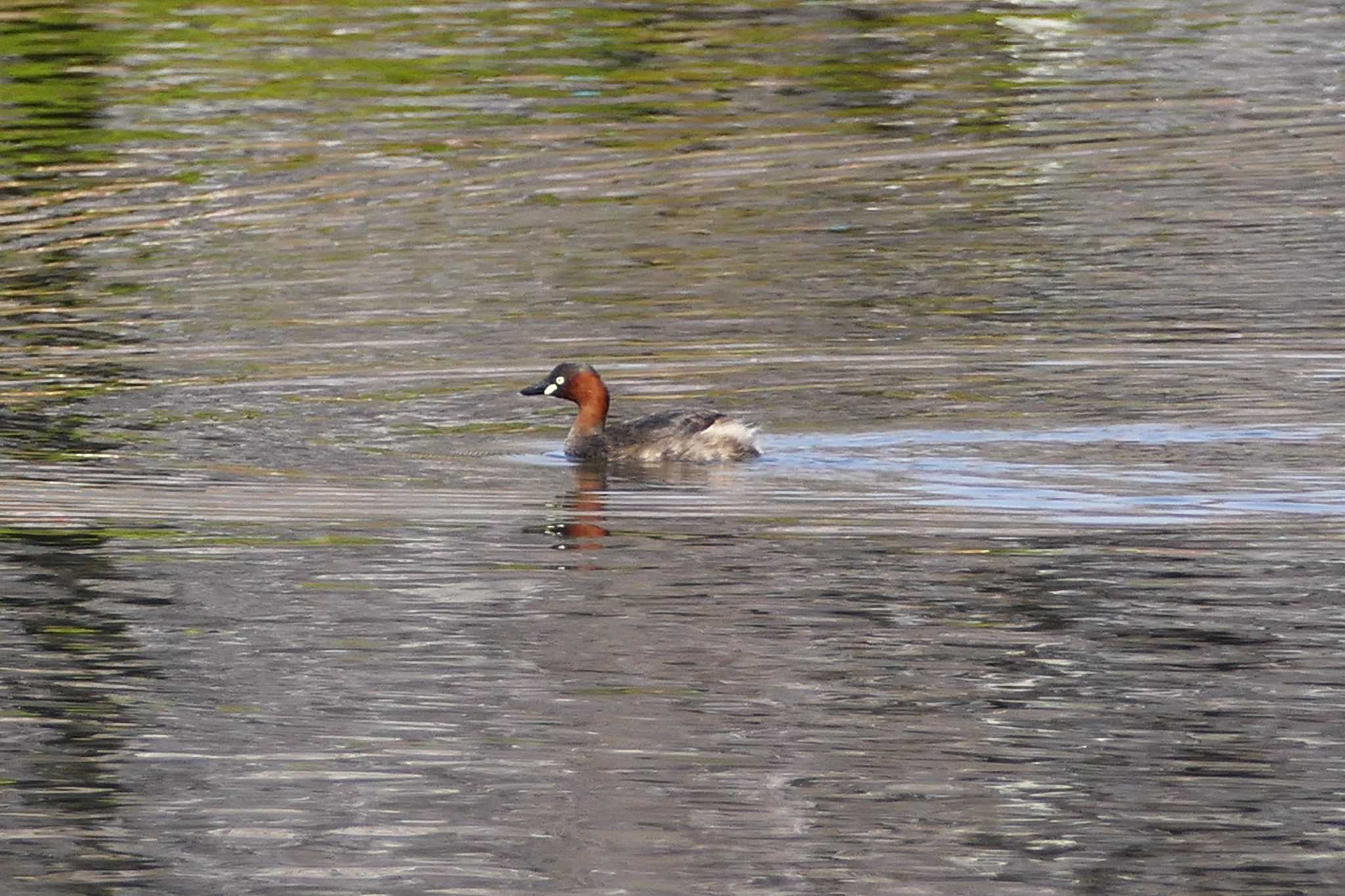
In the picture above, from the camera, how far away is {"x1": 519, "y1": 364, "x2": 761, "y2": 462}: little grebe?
1163cm

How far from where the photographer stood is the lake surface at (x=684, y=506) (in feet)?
23.4

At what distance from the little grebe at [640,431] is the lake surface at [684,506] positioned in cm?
14

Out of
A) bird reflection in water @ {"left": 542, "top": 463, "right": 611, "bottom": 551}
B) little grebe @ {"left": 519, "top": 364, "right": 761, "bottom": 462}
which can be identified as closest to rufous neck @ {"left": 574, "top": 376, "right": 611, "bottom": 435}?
little grebe @ {"left": 519, "top": 364, "right": 761, "bottom": 462}

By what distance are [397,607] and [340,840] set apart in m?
2.25

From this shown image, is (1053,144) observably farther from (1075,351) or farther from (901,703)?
(901,703)

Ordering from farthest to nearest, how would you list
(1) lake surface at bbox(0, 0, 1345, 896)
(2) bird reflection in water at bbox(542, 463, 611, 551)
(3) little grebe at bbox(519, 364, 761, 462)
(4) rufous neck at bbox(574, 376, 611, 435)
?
(4) rufous neck at bbox(574, 376, 611, 435) → (3) little grebe at bbox(519, 364, 761, 462) → (2) bird reflection in water at bbox(542, 463, 611, 551) → (1) lake surface at bbox(0, 0, 1345, 896)

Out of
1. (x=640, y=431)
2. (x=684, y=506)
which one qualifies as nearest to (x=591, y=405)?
(x=640, y=431)

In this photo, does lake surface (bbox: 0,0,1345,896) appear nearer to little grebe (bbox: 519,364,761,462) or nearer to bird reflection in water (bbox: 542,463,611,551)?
bird reflection in water (bbox: 542,463,611,551)

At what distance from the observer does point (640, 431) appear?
12.0 m

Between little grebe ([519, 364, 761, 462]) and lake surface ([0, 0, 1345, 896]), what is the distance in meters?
0.14

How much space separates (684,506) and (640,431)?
1.01 m

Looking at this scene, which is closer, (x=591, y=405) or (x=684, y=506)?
(x=684, y=506)

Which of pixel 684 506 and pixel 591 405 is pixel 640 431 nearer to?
pixel 591 405

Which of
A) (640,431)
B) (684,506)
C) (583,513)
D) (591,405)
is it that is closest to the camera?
(583,513)
